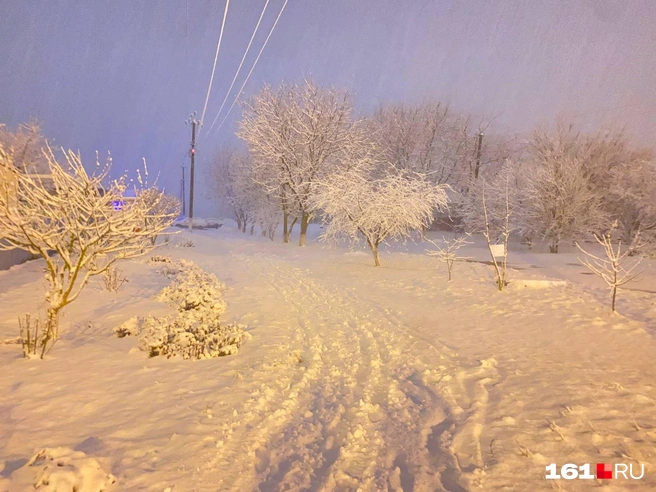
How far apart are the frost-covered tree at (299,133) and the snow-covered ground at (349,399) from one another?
17.5m

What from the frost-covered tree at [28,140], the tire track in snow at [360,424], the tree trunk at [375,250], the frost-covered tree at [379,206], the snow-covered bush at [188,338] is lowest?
the tire track in snow at [360,424]

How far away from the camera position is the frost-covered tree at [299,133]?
1020 inches

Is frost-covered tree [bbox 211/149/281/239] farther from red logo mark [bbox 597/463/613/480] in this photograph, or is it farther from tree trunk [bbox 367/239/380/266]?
red logo mark [bbox 597/463/613/480]

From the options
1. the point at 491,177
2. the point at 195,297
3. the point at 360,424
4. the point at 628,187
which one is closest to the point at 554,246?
the point at 628,187

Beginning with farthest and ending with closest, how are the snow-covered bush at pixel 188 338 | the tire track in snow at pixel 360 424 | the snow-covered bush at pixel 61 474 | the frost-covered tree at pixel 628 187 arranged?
the frost-covered tree at pixel 628 187, the snow-covered bush at pixel 188 338, the tire track in snow at pixel 360 424, the snow-covered bush at pixel 61 474

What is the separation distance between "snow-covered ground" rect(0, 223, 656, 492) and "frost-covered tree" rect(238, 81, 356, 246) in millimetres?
17513

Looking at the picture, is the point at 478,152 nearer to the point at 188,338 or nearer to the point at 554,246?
the point at 554,246

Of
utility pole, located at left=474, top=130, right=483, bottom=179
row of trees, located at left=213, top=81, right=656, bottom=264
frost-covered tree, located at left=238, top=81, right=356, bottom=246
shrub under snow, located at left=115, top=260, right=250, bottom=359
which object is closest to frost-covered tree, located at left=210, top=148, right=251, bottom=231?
row of trees, located at left=213, top=81, right=656, bottom=264

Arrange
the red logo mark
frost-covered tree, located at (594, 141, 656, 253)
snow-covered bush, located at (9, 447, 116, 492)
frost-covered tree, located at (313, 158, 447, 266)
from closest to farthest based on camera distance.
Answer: snow-covered bush, located at (9, 447, 116, 492), the red logo mark, frost-covered tree, located at (313, 158, 447, 266), frost-covered tree, located at (594, 141, 656, 253)

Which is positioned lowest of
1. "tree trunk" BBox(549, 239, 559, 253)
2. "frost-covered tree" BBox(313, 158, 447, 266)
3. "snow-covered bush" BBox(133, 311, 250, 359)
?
"snow-covered bush" BBox(133, 311, 250, 359)

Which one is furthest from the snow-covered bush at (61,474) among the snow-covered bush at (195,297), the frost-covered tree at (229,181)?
the frost-covered tree at (229,181)

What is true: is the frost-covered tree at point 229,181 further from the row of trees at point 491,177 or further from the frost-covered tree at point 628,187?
the frost-covered tree at point 628,187

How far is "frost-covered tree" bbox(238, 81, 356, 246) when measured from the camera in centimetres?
2591

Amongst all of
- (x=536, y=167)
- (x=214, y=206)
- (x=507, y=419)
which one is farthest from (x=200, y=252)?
(x=214, y=206)
